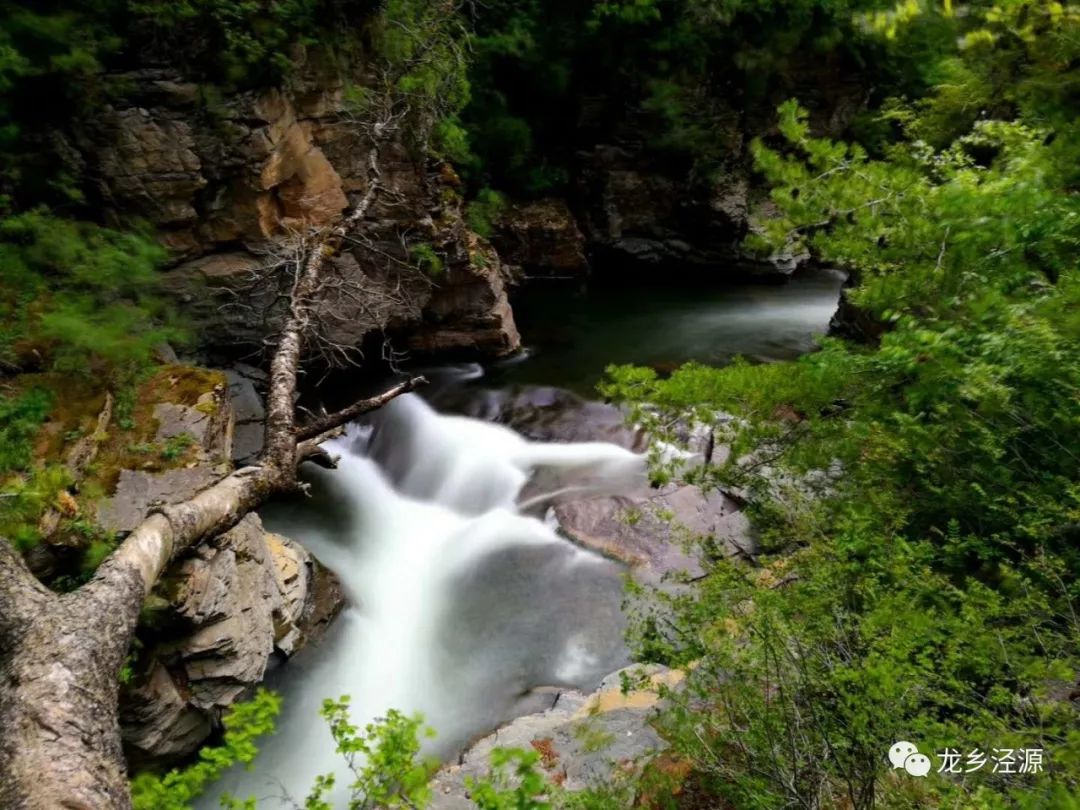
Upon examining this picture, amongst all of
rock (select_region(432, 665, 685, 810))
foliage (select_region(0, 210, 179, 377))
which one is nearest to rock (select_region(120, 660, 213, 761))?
rock (select_region(432, 665, 685, 810))

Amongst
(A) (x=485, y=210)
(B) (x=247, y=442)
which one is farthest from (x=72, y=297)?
(A) (x=485, y=210)

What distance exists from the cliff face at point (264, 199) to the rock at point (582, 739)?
500cm

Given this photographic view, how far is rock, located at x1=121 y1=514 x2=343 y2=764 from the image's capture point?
4500 mm

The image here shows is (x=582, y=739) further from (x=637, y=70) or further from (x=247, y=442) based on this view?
(x=637, y=70)

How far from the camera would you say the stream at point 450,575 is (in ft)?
19.2

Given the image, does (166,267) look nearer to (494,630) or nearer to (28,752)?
(494,630)

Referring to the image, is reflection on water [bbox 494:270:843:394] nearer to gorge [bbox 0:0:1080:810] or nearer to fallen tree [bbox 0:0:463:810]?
gorge [bbox 0:0:1080:810]

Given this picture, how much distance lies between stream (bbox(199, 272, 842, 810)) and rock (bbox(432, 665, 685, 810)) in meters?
0.54

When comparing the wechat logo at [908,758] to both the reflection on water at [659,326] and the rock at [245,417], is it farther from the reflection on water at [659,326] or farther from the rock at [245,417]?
the reflection on water at [659,326]

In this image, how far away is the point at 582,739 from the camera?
436 centimetres

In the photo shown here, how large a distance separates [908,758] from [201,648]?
15.3 feet

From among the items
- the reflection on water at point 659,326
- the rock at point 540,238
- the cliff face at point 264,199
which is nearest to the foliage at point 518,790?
the cliff face at point 264,199

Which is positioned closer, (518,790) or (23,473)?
(518,790)

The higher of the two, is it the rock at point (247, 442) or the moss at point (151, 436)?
the moss at point (151, 436)
